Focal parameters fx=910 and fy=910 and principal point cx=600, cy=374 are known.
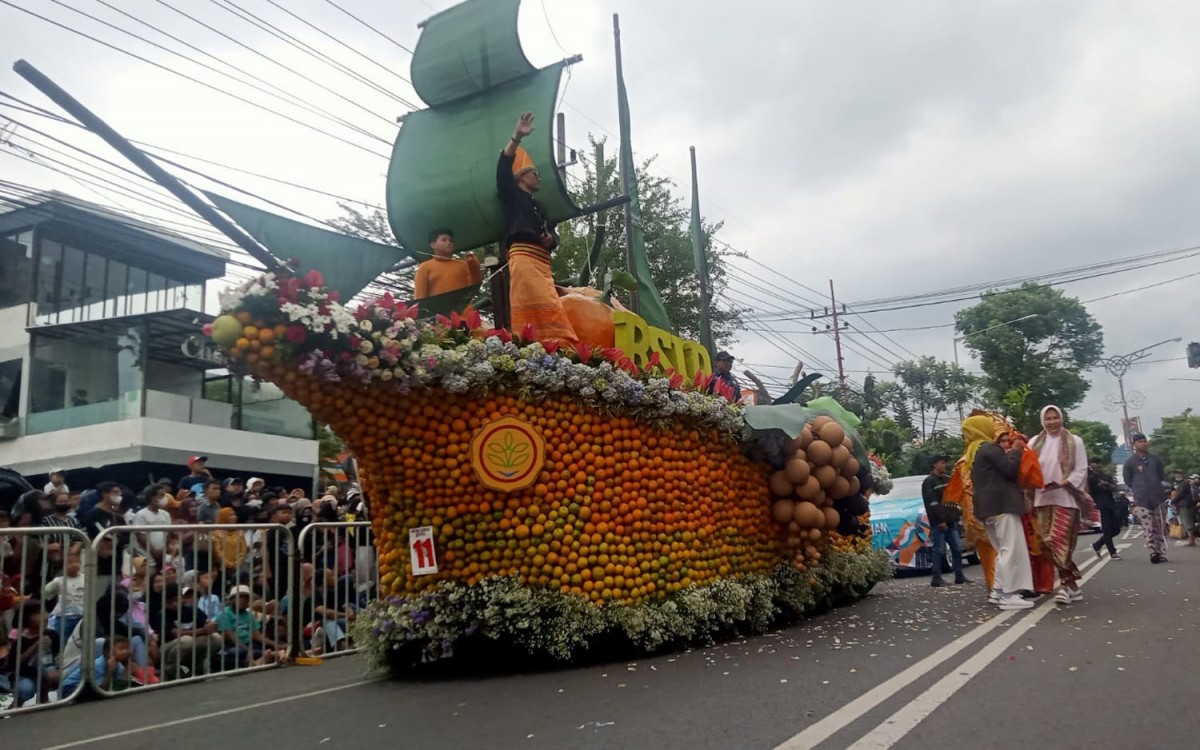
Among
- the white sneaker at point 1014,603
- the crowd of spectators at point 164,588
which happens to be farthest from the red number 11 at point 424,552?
the white sneaker at point 1014,603

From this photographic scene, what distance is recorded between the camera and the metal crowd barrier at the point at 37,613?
5.88 metres

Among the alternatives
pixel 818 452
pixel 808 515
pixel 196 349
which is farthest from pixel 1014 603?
pixel 196 349

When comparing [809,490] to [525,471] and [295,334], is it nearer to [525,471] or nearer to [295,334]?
[525,471]

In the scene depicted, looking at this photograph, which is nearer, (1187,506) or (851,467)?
(851,467)

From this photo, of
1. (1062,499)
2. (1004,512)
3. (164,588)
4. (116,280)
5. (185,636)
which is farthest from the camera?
(116,280)

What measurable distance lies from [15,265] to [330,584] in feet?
65.4

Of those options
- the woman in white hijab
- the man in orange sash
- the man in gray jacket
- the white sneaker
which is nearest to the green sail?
the man in orange sash

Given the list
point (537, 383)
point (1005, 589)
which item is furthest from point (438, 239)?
point (1005, 589)

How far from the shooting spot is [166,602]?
6.84 m

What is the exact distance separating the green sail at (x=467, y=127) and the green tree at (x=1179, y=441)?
2560 inches

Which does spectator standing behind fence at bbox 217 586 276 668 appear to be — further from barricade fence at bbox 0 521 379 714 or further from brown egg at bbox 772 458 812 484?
brown egg at bbox 772 458 812 484

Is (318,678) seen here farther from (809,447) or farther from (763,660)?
(809,447)

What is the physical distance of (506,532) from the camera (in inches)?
238

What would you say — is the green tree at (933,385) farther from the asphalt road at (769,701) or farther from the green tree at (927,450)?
the asphalt road at (769,701)
